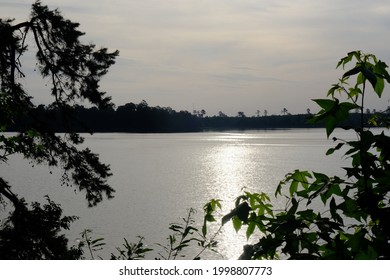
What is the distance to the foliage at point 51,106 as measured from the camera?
9281 millimetres

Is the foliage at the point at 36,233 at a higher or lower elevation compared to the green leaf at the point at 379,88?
lower

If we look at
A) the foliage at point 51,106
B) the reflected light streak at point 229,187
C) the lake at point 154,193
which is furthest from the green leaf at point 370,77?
the reflected light streak at point 229,187

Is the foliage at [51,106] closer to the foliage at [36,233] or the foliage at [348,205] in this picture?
the foliage at [36,233]

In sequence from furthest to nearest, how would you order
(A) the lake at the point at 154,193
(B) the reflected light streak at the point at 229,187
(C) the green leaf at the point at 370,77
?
(A) the lake at the point at 154,193 → (B) the reflected light streak at the point at 229,187 → (C) the green leaf at the point at 370,77

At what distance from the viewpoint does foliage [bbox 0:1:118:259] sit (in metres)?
9.28

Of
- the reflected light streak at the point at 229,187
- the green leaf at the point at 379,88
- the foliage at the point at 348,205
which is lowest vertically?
the reflected light streak at the point at 229,187

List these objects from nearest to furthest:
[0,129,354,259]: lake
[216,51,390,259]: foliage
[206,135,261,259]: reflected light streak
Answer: [216,51,390,259]: foliage
[206,135,261,259]: reflected light streak
[0,129,354,259]: lake

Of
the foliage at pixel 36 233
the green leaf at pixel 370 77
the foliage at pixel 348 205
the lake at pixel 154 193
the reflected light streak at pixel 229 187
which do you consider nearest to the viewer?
the green leaf at pixel 370 77

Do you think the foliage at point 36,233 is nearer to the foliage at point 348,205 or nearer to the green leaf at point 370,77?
the foliage at point 348,205

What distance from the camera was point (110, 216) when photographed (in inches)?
1230

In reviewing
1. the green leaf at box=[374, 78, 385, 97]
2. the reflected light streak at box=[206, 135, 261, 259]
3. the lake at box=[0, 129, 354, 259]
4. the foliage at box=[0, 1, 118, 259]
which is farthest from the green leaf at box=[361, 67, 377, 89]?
the reflected light streak at box=[206, 135, 261, 259]

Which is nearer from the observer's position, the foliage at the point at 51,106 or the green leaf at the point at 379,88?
the green leaf at the point at 379,88

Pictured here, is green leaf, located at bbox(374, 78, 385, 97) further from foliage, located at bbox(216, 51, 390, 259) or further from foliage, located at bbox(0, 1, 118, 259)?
foliage, located at bbox(0, 1, 118, 259)
